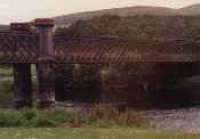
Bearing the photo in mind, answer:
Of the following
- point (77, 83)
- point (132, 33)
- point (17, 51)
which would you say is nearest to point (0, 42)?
point (17, 51)

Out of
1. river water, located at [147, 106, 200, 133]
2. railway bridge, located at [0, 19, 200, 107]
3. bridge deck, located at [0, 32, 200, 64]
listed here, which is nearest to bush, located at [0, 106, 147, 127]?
river water, located at [147, 106, 200, 133]

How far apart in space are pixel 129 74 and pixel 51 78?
2994 centimetres

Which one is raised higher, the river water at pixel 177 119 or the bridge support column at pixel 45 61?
the bridge support column at pixel 45 61

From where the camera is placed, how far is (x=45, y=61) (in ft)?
121

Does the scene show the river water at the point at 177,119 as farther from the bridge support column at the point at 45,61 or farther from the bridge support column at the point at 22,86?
the bridge support column at the point at 22,86

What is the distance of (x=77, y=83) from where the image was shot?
61.4 m

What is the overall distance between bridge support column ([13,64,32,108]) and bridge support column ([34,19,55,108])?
1.51m

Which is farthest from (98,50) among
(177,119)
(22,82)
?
(177,119)

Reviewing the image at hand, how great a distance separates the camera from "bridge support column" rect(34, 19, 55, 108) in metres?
35.7

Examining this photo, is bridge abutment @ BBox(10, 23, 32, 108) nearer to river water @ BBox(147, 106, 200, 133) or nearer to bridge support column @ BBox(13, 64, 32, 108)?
bridge support column @ BBox(13, 64, 32, 108)

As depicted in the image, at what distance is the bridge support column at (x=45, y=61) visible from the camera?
35669 millimetres

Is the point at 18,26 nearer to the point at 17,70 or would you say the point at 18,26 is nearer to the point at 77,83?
the point at 17,70

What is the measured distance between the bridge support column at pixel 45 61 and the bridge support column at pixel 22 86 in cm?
151

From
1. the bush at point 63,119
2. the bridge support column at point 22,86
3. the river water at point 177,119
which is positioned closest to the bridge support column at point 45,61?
the bridge support column at point 22,86
